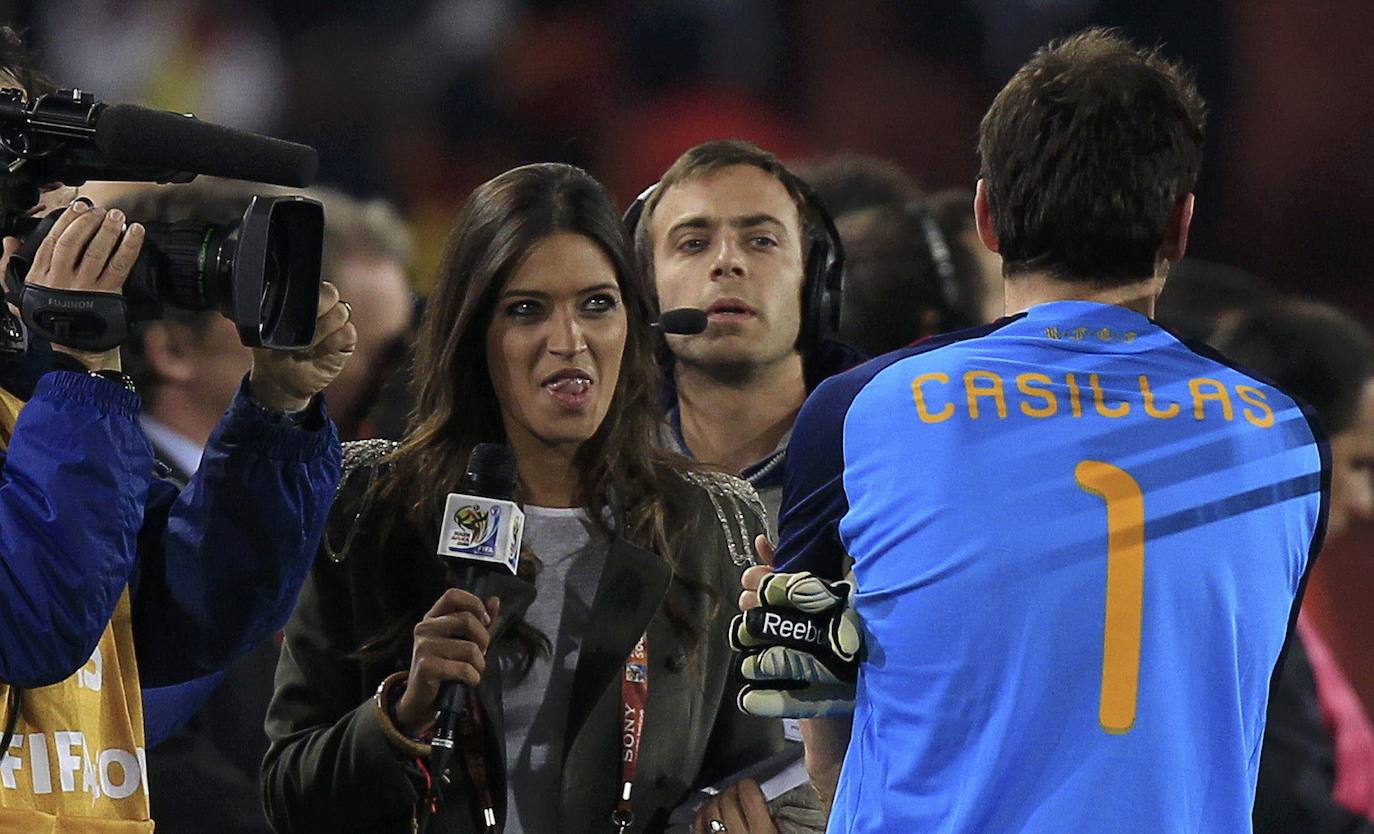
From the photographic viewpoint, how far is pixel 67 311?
1.81 m

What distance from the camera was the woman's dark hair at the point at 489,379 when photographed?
2.50m

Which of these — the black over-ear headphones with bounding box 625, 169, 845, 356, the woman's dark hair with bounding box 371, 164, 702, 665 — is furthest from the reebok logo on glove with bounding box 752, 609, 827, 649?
the black over-ear headphones with bounding box 625, 169, 845, 356

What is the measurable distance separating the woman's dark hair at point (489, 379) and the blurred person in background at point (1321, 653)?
226cm

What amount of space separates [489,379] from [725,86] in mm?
2347

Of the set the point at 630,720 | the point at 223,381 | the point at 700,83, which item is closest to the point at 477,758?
A: the point at 630,720

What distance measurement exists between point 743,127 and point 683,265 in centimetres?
155

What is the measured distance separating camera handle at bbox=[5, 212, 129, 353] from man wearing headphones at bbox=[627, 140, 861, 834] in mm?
1433

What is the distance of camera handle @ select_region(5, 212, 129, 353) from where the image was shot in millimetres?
1809

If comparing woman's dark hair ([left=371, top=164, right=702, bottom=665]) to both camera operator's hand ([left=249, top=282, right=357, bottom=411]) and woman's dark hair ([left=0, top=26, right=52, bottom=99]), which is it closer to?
camera operator's hand ([left=249, top=282, right=357, bottom=411])

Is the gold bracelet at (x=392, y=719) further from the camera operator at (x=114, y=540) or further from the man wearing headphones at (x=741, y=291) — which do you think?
the man wearing headphones at (x=741, y=291)

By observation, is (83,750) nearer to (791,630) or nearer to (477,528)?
(477,528)

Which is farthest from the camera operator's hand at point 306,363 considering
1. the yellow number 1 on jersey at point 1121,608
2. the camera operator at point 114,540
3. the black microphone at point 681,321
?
the yellow number 1 on jersey at point 1121,608

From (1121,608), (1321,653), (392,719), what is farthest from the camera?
(1321,653)

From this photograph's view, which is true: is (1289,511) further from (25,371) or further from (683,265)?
(683,265)
